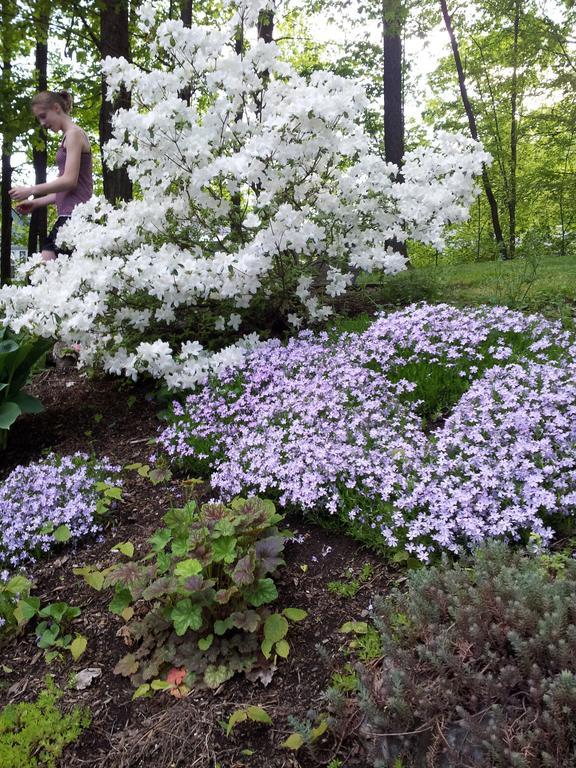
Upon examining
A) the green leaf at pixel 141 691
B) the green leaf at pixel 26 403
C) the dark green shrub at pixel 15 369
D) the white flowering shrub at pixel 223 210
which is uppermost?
the white flowering shrub at pixel 223 210

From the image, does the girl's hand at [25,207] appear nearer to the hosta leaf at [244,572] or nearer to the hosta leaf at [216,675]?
the hosta leaf at [244,572]

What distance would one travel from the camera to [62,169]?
596 cm

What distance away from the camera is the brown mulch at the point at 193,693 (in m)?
2.17

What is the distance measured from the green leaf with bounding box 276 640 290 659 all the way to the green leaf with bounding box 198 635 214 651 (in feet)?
0.96

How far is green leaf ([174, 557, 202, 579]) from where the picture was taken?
8.17ft

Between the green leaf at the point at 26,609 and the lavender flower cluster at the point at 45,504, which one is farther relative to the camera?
the lavender flower cluster at the point at 45,504

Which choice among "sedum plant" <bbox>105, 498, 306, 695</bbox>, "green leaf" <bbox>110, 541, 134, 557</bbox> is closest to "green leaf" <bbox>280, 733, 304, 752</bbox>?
"sedum plant" <bbox>105, 498, 306, 695</bbox>

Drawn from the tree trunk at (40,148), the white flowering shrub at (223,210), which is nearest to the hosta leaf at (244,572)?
the white flowering shrub at (223,210)

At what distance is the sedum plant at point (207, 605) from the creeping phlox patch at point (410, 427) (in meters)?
0.49

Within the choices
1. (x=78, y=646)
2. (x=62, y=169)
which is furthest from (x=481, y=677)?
(x=62, y=169)

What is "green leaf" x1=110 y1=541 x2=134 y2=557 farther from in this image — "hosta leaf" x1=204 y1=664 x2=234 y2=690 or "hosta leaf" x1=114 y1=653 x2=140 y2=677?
"hosta leaf" x1=204 y1=664 x2=234 y2=690

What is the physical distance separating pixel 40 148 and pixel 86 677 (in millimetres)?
9356

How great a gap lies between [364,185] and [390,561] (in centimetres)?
339

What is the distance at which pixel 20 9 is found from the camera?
26.6 ft
